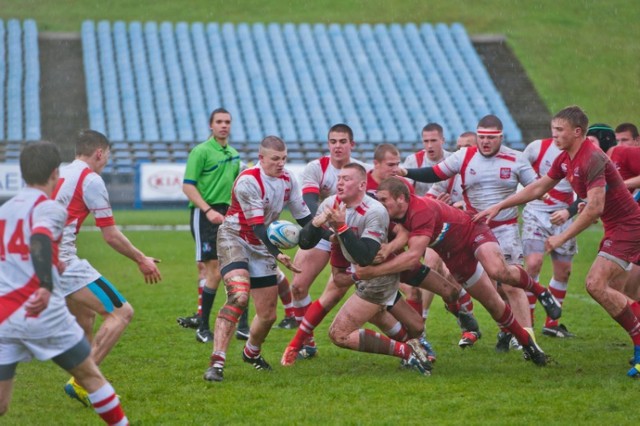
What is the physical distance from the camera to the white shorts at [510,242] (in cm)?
1011

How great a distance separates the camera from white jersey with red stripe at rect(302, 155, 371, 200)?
10219mm

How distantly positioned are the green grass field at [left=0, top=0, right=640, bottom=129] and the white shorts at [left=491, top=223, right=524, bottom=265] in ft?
113

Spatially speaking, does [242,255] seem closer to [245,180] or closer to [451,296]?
[245,180]

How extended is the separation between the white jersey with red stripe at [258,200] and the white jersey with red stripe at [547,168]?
3529 mm

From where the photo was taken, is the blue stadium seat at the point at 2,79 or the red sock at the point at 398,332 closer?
the red sock at the point at 398,332

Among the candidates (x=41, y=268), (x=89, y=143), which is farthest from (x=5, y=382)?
(x=89, y=143)

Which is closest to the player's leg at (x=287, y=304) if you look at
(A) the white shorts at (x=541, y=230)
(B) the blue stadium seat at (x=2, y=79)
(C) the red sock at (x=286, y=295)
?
(C) the red sock at (x=286, y=295)

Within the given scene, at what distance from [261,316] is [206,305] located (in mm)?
2397

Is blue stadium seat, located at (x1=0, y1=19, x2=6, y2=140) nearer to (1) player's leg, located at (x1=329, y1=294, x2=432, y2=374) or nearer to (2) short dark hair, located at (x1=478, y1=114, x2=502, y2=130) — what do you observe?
(2) short dark hair, located at (x1=478, y1=114, x2=502, y2=130)

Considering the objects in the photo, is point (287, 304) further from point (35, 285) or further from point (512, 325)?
point (35, 285)

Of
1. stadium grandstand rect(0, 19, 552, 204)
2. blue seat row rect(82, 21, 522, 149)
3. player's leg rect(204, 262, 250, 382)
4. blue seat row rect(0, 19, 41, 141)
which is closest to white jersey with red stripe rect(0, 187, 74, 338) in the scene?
player's leg rect(204, 262, 250, 382)

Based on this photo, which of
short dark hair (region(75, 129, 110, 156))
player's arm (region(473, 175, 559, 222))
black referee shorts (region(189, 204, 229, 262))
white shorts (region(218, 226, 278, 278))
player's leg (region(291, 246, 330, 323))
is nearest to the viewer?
short dark hair (region(75, 129, 110, 156))

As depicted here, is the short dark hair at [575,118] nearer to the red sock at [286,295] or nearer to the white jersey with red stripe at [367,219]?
the white jersey with red stripe at [367,219]

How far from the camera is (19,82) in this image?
1502 inches
